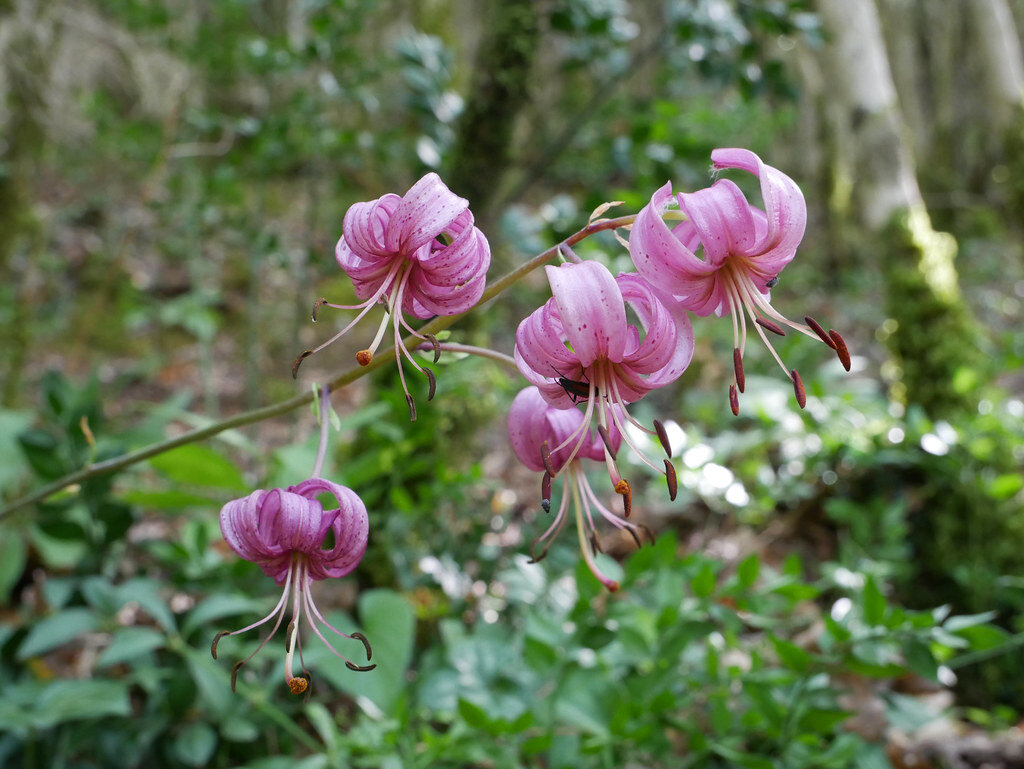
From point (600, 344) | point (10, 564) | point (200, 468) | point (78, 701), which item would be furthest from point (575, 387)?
point (10, 564)

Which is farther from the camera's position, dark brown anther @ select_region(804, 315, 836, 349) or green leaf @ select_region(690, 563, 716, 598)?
green leaf @ select_region(690, 563, 716, 598)

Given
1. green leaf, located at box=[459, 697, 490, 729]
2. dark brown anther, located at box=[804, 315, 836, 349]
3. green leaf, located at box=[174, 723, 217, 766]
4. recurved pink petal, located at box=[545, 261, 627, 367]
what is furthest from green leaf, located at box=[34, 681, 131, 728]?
dark brown anther, located at box=[804, 315, 836, 349]

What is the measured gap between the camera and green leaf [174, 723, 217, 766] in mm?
1140

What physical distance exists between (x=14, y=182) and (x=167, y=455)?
9.94 feet

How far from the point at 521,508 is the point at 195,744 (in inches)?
56.9

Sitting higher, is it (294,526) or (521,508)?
(294,526)

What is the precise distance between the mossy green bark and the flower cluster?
1890 mm

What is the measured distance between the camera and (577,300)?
1.98 feet

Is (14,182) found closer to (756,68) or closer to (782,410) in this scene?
(756,68)

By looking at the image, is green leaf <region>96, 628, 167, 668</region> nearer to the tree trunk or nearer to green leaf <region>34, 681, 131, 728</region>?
green leaf <region>34, 681, 131, 728</region>

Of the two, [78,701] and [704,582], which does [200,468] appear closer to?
[78,701]

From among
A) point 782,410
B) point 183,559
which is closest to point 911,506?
point 782,410

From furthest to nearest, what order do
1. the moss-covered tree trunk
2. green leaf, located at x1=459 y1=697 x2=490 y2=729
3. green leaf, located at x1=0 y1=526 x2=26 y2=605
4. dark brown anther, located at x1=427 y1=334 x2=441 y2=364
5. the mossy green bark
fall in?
the mossy green bark → the moss-covered tree trunk → green leaf, located at x1=0 y1=526 x2=26 y2=605 → green leaf, located at x1=459 y1=697 x2=490 y2=729 → dark brown anther, located at x1=427 y1=334 x2=441 y2=364

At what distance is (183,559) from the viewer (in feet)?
4.62
